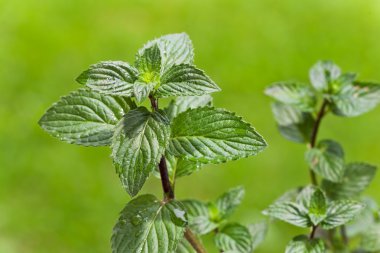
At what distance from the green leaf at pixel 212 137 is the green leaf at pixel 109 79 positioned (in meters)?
0.09

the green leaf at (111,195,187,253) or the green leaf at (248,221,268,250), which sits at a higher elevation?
the green leaf at (248,221,268,250)

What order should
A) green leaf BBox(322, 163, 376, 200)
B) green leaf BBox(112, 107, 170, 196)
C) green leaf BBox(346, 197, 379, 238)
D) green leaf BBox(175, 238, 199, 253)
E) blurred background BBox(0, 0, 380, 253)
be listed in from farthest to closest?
blurred background BBox(0, 0, 380, 253), green leaf BBox(346, 197, 379, 238), green leaf BBox(322, 163, 376, 200), green leaf BBox(175, 238, 199, 253), green leaf BBox(112, 107, 170, 196)

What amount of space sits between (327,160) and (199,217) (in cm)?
30

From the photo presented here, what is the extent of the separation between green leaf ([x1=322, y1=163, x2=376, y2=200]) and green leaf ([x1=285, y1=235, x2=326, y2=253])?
0.28m

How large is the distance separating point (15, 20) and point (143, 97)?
2295 millimetres

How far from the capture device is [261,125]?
246 cm

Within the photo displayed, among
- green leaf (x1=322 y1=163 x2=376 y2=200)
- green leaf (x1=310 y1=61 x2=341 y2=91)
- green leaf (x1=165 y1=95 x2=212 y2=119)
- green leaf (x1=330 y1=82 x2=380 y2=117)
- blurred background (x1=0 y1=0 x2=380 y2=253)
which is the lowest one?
green leaf (x1=322 y1=163 x2=376 y2=200)

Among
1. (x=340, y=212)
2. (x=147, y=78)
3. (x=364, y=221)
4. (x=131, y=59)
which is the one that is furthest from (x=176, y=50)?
(x=131, y=59)

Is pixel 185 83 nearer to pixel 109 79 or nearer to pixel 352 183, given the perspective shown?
pixel 109 79

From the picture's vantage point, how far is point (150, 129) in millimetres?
836

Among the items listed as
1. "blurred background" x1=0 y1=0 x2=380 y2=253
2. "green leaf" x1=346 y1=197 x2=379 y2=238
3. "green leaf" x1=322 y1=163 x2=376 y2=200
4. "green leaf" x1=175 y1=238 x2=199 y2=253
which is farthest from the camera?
"blurred background" x1=0 y1=0 x2=380 y2=253

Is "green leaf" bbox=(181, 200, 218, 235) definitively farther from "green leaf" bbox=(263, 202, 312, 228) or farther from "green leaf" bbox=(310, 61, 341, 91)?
"green leaf" bbox=(310, 61, 341, 91)

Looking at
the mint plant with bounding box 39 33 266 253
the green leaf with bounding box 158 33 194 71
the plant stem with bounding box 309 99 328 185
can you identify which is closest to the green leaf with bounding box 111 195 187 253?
the mint plant with bounding box 39 33 266 253

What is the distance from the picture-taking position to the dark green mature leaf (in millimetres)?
949
